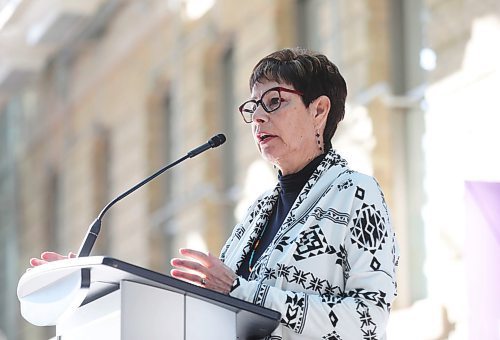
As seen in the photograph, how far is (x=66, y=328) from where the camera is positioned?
3164 millimetres

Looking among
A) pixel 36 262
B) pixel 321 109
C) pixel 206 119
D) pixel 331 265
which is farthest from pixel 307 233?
pixel 206 119

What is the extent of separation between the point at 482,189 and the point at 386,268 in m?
0.54

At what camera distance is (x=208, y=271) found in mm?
3119

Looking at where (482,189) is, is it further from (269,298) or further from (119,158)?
(119,158)

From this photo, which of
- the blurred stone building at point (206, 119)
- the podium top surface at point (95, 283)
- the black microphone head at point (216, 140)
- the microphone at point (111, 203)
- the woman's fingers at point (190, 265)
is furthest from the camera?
the blurred stone building at point (206, 119)

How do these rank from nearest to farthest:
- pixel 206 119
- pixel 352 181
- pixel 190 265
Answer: pixel 190 265
pixel 352 181
pixel 206 119

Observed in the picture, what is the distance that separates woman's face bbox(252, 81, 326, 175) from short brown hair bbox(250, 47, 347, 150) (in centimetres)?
2

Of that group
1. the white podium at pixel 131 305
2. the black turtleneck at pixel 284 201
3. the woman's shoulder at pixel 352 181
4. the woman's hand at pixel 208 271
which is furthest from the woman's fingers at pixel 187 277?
the woman's shoulder at pixel 352 181

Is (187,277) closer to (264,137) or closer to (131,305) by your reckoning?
(131,305)

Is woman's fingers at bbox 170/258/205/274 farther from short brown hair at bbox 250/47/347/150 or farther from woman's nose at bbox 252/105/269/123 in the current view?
short brown hair at bbox 250/47/347/150

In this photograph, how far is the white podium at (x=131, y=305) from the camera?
2891 millimetres

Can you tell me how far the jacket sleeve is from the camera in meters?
3.11

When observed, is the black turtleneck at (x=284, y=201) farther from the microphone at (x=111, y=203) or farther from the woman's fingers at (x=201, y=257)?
the woman's fingers at (x=201, y=257)

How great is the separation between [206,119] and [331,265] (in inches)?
401
